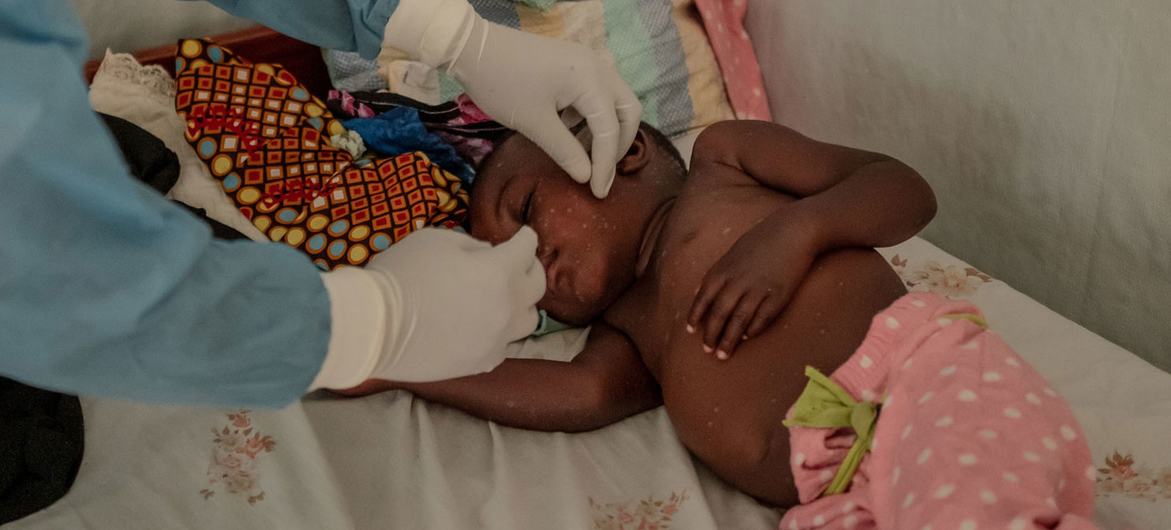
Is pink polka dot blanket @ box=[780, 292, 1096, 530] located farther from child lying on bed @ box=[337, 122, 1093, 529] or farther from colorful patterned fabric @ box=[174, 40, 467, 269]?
colorful patterned fabric @ box=[174, 40, 467, 269]

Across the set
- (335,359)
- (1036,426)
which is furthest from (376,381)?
(1036,426)

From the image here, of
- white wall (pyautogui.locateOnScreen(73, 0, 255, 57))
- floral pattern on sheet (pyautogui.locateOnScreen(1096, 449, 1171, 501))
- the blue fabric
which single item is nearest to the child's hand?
floral pattern on sheet (pyautogui.locateOnScreen(1096, 449, 1171, 501))

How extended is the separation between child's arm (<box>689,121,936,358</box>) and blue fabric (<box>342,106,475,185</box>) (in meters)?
0.57

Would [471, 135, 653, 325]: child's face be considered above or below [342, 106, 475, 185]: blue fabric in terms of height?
above

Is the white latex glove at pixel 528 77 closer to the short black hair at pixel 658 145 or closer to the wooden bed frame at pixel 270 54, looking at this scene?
the short black hair at pixel 658 145

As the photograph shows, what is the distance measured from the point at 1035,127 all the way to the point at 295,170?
1.08m

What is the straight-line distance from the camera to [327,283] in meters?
0.79

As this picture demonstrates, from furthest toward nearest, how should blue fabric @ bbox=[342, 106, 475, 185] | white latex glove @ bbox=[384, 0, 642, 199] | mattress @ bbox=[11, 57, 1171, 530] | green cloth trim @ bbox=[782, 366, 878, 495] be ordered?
1. blue fabric @ bbox=[342, 106, 475, 185]
2. white latex glove @ bbox=[384, 0, 642, 199]
3. mattress @ bbox=[11, 57, 1171, 530]
4. green cloth trim @ bbox=[782, 366, 878, 495]

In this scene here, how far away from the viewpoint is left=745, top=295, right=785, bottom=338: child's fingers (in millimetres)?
1149

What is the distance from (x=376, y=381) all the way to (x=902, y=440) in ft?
2.17

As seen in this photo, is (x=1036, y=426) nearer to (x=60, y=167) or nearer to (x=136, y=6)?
(x=60, y=167)

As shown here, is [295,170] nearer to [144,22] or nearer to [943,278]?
[144,22]

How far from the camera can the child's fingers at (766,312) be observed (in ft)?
3.77

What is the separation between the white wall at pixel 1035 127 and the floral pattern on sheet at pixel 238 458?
100 centimetres
